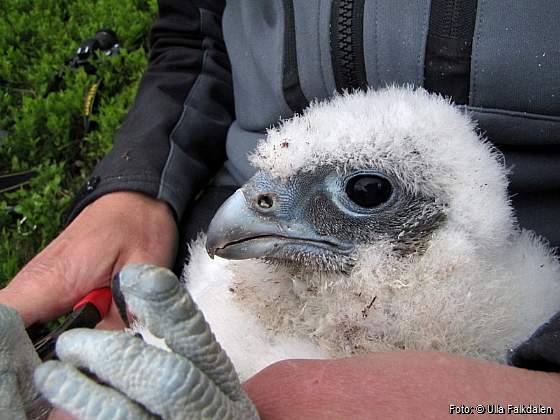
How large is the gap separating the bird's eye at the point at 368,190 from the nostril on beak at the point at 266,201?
186 mm

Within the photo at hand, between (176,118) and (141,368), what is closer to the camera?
(141,368)

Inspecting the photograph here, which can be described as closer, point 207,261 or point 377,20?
point 377,20

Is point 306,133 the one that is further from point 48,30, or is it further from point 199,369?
point 48,30

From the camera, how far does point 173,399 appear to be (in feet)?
2.34

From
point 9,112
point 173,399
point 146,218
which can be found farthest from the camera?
point 9,112

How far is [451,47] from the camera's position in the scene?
4.12ft

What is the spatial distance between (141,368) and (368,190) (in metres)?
0.70

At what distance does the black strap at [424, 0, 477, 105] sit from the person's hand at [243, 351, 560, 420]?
2.35ft

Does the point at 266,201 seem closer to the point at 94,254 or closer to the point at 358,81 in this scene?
the point at 358,81

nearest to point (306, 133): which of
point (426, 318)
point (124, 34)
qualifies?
point (426, 318)

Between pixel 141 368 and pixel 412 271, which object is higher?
pixel 412 271

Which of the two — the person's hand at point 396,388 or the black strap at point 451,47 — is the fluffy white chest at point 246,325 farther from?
the black strap at point 451,47

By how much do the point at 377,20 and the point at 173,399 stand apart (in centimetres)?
106

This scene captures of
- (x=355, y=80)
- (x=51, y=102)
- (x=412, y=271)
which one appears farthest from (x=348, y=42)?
(x=51, y=102)
